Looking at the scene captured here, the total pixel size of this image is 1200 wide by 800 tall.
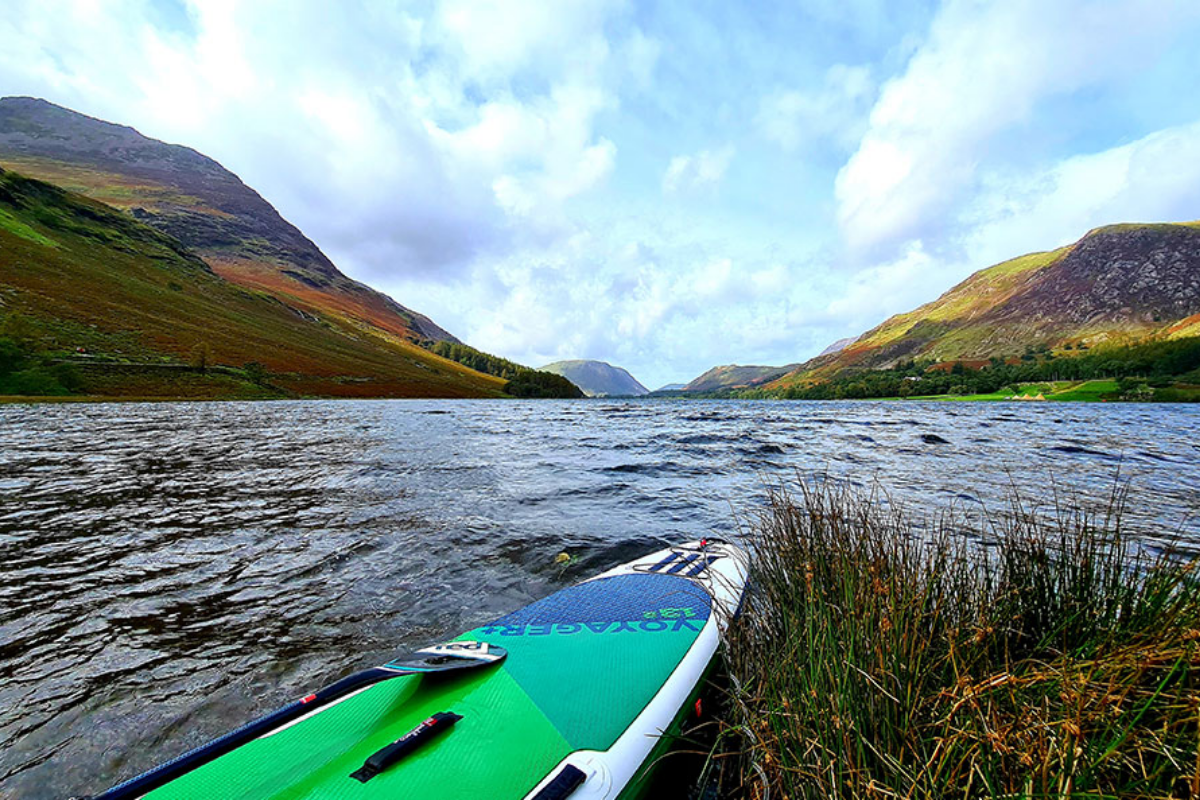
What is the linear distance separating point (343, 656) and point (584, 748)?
2.90 metres

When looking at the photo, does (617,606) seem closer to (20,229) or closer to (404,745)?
(404,745)

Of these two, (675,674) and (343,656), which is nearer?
(675,674)

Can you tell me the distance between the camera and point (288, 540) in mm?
7695

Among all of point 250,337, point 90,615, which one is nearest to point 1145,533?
point 90,615

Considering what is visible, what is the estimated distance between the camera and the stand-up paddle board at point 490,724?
2527mm

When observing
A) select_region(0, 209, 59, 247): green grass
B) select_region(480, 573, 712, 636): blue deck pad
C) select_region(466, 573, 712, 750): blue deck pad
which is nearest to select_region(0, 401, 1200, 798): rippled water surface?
select_region(480, 573, 712, 636): blue deck pad

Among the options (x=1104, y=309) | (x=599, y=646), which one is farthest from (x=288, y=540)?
(x=1104, y=309)

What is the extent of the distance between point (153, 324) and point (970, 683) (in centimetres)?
9539

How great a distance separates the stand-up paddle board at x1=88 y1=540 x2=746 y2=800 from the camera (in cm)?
253

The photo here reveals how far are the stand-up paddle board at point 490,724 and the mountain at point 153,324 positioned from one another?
61.8 meters

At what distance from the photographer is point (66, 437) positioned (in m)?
18.8

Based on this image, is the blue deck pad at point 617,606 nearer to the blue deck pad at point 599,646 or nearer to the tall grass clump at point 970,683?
the blue deck pad at point 599,646

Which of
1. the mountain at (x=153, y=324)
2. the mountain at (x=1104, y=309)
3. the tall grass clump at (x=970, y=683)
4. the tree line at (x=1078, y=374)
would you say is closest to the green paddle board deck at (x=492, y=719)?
the tall grass clump at (x=970, y=683)

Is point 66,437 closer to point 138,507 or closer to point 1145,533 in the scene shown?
point 138,507
